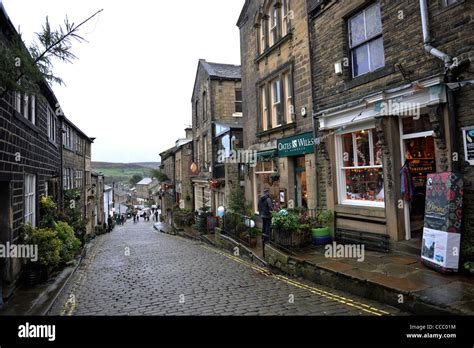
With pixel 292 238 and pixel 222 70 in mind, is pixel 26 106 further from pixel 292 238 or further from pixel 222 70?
pixel 222 70

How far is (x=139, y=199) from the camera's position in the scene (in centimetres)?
11069

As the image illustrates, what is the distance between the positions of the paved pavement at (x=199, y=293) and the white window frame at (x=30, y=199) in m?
2.15

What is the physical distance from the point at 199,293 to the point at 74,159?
68.2 ft

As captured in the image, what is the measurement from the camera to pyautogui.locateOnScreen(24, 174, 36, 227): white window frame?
9055 mm

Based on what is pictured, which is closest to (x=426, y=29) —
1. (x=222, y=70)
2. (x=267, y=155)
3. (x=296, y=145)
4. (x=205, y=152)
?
(x=296, y=145)

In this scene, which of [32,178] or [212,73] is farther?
[212,73]

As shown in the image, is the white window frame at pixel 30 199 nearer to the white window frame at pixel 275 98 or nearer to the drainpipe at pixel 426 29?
the white window frame at pixel 275 98

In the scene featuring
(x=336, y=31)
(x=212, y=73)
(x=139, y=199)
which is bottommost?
(x=139, y=199)

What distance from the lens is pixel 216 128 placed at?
21.1 m

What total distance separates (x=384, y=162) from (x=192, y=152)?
20726 millimetres

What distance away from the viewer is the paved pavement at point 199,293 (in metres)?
5.64

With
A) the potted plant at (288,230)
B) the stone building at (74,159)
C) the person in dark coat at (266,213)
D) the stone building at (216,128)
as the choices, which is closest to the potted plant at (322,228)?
the potted plant at (288,230)

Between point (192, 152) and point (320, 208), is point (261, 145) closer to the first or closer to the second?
point (320, 208)
